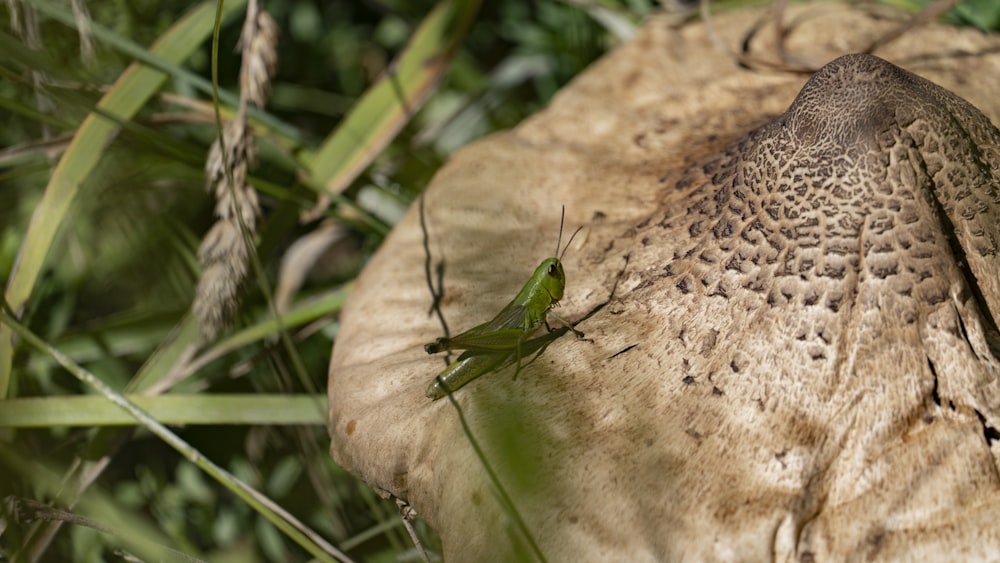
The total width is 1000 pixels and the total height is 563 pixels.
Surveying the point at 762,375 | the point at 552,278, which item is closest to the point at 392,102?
the point at 552,278

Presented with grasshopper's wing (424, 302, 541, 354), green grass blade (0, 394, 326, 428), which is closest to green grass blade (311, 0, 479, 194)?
green grass blade (0, 394, 326, 428)

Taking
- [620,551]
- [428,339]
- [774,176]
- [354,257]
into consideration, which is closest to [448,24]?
[354,257]

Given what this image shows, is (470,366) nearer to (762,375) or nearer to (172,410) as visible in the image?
(762,375)

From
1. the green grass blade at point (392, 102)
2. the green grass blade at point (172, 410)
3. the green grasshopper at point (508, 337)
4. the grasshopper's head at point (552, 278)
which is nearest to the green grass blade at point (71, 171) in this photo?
the green grass blade at point (172, 410)

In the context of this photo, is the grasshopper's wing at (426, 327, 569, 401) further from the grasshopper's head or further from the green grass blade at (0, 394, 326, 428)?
the green grass blade at (0, 394, 326, 428)

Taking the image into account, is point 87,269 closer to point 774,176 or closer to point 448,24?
point 448,24

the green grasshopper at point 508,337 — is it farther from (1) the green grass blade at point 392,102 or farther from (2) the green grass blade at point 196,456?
(1) the green grass blade at point 392,102

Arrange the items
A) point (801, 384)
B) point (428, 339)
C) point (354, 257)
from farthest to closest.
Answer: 1. point (354, 257)
2. point (428, 339)
3. point (801, 384)
